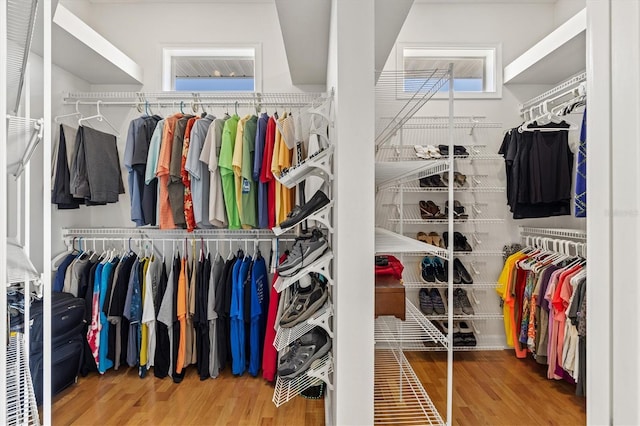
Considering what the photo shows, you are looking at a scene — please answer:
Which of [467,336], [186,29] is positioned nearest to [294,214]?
[467,336]

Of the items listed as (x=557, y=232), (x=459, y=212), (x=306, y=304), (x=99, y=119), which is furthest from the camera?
(x=459, y=212)

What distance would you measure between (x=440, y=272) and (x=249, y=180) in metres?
1.78

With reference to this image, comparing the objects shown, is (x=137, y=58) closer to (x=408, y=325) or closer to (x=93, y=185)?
(x=93, y=185)

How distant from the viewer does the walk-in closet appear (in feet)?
5.17

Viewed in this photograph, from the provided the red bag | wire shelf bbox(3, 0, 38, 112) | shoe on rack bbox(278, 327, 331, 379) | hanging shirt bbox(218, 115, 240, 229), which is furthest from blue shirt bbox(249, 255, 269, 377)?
wire shelf bbox(3, 0, 38, 112)

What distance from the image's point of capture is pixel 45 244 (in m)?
1.46

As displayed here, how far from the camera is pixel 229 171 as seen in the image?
2.73m

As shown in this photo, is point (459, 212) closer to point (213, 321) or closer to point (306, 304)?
point (306, 304)

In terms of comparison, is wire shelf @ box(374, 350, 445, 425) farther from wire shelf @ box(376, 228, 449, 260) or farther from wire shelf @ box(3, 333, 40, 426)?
wire shelf @ box(3, 333, 40, 426)

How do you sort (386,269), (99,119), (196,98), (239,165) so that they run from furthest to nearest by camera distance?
(99,119), (196,98), (239,165), (386,269)

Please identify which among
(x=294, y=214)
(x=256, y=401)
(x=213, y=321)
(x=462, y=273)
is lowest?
(x=256, y=401)

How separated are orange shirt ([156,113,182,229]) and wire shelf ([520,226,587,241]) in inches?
114

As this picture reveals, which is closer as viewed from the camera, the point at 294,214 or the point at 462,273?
the point at 294,214
